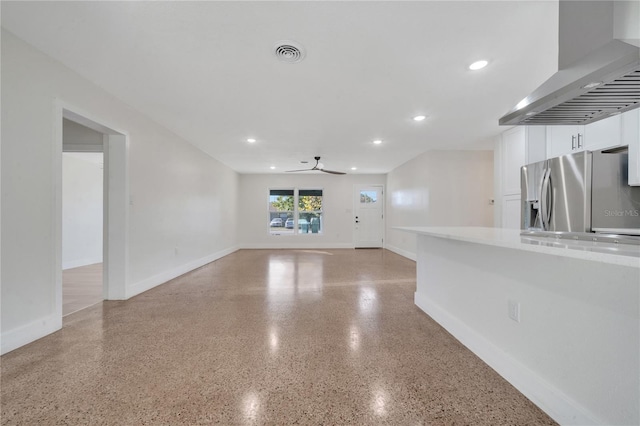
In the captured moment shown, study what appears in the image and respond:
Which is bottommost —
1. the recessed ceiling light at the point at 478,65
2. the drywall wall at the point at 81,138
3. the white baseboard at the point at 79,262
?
the white baseboard at the point at 79,262

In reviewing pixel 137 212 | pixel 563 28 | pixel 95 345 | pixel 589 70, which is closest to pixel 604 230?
pixel 563 28

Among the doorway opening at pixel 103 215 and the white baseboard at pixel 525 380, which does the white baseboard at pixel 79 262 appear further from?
the white baseboard at pixel 525 380

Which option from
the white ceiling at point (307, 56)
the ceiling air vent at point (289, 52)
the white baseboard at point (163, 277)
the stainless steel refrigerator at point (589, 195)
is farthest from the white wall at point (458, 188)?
the white baseboard at point (163, 277)

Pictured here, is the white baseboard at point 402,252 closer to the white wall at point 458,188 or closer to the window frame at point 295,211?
the white wall at point 458,188

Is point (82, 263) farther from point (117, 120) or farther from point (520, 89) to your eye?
point (520, 89)

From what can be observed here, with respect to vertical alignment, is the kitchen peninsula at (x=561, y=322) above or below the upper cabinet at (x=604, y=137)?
below

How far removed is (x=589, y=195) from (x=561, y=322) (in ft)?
6.58

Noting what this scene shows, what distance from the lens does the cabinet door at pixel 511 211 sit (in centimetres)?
381

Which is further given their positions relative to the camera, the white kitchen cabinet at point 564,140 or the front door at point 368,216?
the front door at point 368,216

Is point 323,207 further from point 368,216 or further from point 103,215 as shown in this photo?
point 103,215

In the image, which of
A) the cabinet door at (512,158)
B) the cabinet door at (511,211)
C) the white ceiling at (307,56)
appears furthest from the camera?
the cabinet door at (511,211)

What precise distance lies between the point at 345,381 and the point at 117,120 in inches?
138

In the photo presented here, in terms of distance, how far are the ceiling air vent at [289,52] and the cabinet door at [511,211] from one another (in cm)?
371

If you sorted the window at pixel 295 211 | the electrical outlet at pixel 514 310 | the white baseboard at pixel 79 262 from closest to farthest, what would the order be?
the electrical outlet at pixel 514 310 < the white baseboard at pixel 79 262 < the window at pixel 295 211
